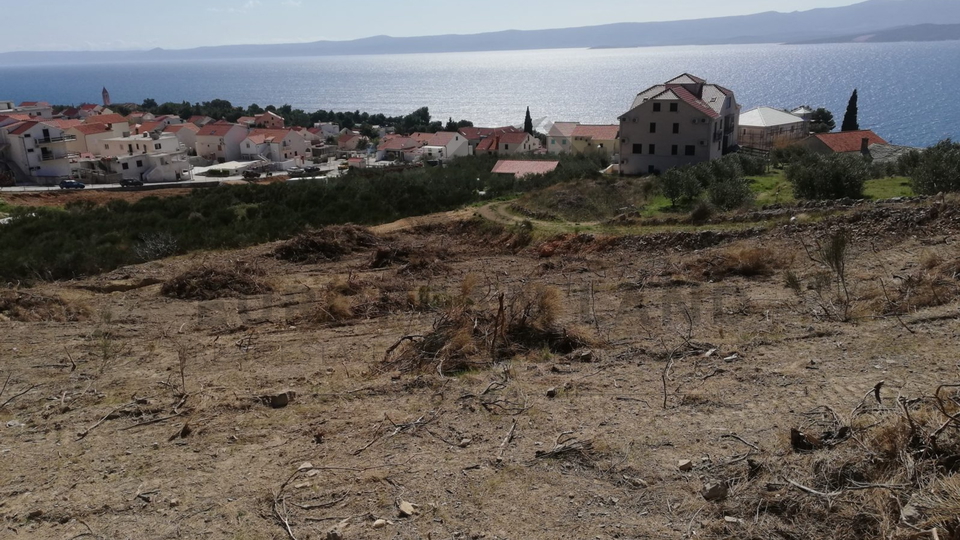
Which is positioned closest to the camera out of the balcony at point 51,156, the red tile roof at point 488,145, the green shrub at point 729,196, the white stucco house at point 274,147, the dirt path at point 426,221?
the green shrub at point 729,196

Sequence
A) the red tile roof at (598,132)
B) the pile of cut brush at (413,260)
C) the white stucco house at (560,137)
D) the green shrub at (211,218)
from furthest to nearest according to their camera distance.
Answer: the white stucco house at (560,137)
the red tile roof at (598,132)
the green shrub at (211,218)
the pile of cut brush at (413,260)

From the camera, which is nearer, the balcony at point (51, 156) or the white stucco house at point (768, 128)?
the white stucco house at point (768, 128)

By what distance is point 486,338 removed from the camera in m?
10.2

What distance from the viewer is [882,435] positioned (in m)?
5.61

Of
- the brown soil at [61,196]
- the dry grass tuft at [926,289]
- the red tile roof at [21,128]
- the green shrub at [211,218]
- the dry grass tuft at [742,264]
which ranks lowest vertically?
the brown soil at [61,196]

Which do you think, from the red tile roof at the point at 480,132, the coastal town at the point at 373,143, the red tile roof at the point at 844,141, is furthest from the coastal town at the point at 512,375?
the red tile roof at the point at 480,132

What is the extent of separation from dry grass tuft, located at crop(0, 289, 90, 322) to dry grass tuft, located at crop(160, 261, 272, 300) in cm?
191

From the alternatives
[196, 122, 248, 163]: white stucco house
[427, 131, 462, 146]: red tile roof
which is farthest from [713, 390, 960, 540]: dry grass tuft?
[196, 122, 248, 163]: white stucco house

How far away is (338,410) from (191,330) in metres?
6.10

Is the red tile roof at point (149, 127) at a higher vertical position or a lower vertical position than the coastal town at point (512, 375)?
higher

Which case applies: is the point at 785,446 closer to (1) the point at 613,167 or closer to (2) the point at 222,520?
(2) the point at 222,520

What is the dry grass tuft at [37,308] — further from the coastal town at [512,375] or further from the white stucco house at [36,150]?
the white stucco house at [36,150]

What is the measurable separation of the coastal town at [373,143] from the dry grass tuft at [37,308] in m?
31.9

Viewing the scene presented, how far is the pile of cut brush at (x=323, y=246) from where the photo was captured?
20.0 m
